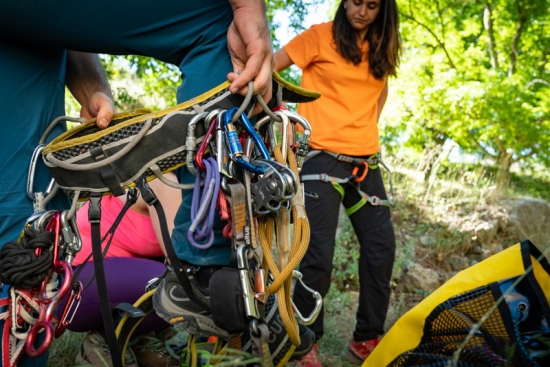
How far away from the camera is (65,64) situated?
1.77 meters

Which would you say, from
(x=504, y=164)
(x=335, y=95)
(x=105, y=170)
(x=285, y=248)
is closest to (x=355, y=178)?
(x=335, y=95)

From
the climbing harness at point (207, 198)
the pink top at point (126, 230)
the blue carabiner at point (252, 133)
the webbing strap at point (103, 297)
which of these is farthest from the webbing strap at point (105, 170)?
the pink top at point (126, 230)

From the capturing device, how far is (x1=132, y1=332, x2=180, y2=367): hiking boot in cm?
232

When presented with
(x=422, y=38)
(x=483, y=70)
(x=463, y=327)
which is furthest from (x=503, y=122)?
(x=463, y=327)

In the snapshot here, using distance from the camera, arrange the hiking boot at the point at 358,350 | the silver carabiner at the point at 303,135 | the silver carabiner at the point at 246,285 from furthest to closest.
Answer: the hiking boot at the point at 358,350
the silver carabiner at the point at 303,135
the silver carabiner at the point at 246,285

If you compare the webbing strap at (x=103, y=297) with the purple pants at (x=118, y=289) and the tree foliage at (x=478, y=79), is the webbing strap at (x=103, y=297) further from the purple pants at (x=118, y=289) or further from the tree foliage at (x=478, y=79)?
the tree foliage at (x=478, y=79)

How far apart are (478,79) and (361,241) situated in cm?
922

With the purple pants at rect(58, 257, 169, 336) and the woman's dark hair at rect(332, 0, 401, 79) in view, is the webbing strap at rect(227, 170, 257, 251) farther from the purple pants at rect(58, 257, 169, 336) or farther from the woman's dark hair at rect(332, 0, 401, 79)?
the woman's dark hair at rect(332, 0, 401, 79)

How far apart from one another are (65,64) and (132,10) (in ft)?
1.89

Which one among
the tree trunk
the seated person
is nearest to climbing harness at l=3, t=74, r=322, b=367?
the seated person

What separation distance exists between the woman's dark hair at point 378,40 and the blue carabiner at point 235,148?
2084 mm

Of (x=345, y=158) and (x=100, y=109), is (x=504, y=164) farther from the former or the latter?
(x=100, y=109)

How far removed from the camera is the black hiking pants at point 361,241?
9.76 feet

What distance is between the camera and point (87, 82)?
5.92ft
